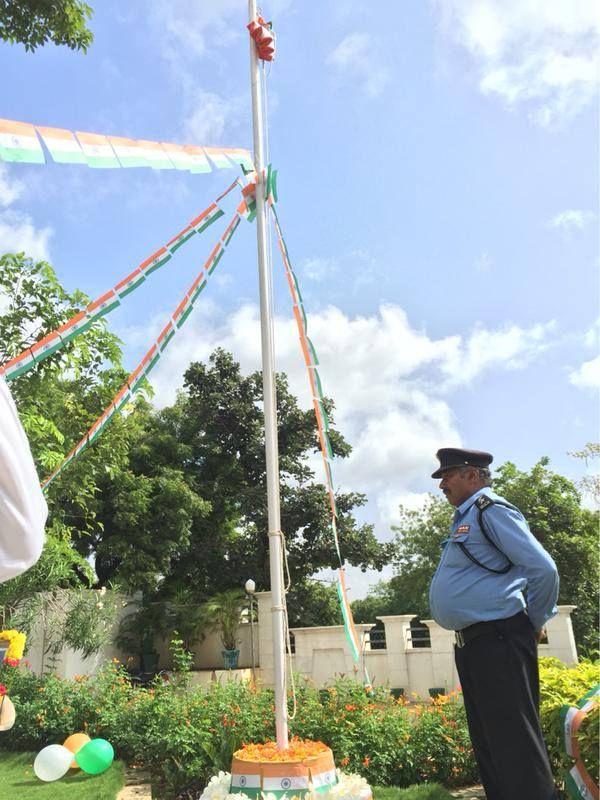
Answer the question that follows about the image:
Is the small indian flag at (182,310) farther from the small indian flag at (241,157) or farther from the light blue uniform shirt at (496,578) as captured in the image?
the light blue uniform shirt at (496,578)

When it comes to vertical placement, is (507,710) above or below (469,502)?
below

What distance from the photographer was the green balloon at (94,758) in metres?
7.35

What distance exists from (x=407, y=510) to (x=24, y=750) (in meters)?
19.9

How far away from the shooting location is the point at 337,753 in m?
5.83

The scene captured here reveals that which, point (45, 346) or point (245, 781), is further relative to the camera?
point (45, 346)

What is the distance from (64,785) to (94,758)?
0.38m

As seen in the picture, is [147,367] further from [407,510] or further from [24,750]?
[407,510]

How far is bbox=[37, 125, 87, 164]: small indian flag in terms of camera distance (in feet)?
10.5

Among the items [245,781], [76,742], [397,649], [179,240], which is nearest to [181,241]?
[179,240]

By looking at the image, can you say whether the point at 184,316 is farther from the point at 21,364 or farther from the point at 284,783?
the point at 284,783

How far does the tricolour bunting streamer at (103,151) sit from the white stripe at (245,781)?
3.21 m

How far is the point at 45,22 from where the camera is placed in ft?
25.5

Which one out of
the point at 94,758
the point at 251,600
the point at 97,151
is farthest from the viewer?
the point at 251,600

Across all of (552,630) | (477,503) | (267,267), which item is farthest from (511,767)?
(552,630)
